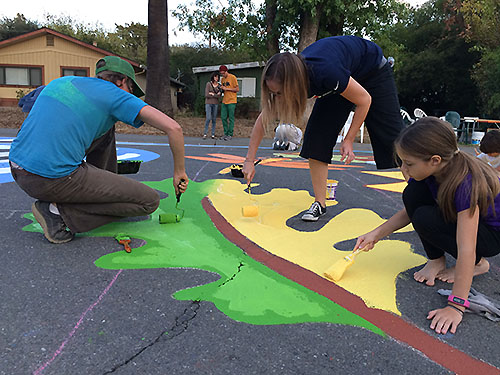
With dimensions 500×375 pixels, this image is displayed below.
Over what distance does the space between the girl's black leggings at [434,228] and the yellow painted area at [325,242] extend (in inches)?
11.6

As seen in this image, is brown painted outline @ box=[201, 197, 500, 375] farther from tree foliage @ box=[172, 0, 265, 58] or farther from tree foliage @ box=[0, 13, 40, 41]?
tree foliage @ box=[0, 13, 40, 41]

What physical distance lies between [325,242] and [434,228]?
81 cm

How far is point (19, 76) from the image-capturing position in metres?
20.1

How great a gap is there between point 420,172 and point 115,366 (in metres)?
1.43

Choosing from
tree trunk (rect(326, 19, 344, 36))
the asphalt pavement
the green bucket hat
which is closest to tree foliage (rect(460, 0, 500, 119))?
tree trunk (rect(326, 19, 344, 36))

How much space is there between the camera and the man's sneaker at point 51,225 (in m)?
2.39

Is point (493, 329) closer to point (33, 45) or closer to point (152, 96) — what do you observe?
point (152, 96)

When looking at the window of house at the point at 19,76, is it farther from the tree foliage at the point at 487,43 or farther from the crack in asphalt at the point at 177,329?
the crack in asphalt at the point at 177,329

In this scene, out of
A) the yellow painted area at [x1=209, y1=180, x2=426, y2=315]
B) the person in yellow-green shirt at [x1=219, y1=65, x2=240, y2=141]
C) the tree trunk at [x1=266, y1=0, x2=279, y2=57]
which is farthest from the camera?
the tree trunk at [x1=266, y1=0, x2=279, y2=57]

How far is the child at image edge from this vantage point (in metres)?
1.65

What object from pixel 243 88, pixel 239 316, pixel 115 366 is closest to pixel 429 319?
pixel 239 316

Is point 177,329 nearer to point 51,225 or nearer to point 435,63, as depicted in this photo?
point 51,225

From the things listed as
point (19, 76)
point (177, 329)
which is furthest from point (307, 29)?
point (19, 76)

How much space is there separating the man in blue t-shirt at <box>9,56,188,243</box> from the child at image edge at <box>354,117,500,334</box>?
1270 mm
